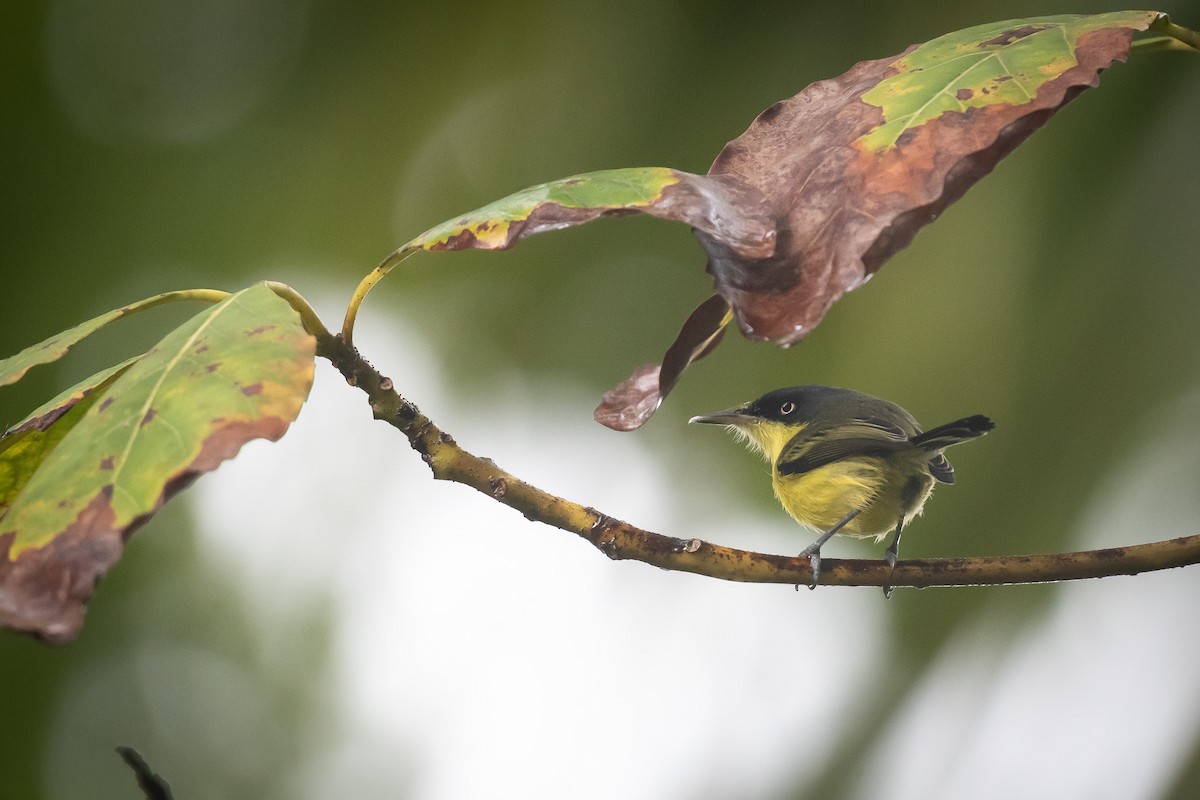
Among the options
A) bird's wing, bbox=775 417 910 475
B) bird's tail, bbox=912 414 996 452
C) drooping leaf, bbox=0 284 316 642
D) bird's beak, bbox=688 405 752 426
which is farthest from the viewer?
bird's beak, bbox=688 405 752 426

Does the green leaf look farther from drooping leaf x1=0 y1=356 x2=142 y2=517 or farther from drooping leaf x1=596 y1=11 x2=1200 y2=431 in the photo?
drooping leaf x1=0 y1=356 x2=142 y2=517

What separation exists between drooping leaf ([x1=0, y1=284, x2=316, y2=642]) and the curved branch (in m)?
0.19

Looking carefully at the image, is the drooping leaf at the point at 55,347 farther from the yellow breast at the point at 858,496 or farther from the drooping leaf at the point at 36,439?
the yellow breast at the point at 858,496

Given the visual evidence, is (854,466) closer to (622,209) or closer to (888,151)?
(888,151)

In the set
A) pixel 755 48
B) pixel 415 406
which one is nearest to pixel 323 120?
pixel 755 48

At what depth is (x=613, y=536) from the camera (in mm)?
1105

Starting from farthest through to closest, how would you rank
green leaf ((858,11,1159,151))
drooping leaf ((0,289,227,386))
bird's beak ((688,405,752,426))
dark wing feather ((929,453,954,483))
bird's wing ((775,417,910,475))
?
bird's beak ((688,405,752,426)), bird's wing ((775,417,910,475)), dark wing feather ((929,453,954,483)), drooping leaf ((0,289,227,386)), green leaf ((858,11,1159,151))

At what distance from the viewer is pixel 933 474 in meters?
2.29

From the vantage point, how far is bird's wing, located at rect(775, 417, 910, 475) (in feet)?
7.70

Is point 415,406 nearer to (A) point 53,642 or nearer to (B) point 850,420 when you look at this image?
(A) point 53,642

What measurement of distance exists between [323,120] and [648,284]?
1.04m

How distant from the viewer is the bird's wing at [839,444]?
7.70 feet

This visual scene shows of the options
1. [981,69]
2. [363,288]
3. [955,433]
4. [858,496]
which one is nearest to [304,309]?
[363,288]

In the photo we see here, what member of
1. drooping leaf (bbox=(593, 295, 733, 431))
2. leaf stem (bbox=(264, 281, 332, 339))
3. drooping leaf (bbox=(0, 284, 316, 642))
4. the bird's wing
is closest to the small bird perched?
the bird's wing
